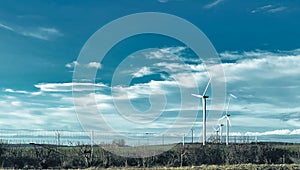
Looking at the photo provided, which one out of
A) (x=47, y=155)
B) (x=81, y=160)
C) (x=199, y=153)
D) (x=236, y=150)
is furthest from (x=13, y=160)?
(x=236, y=150)

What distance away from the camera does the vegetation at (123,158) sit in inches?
1173

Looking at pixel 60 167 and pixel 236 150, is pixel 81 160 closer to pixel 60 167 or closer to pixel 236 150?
pixel 60 167

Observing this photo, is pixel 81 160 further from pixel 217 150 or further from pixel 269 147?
pixel 269 147

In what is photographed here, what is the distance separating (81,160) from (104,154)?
1.38 m

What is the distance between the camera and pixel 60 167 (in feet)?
97.5

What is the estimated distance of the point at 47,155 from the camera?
30.6 m

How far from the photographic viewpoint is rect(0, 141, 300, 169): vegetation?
2980 centimetres

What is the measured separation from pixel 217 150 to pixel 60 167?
1017 centimetres

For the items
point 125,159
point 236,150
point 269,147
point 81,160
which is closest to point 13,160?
point 81,160

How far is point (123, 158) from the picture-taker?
1213 inches

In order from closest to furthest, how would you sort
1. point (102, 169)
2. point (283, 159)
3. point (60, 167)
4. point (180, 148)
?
point (102, 169) → point (60, 167) → point (180, 148) → point (283, 159)

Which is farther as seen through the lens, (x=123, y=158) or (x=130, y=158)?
(x=130, y=158)

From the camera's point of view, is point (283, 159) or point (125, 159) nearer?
point (125, 159)

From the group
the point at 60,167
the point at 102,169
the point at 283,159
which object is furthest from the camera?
the point at 283,159
